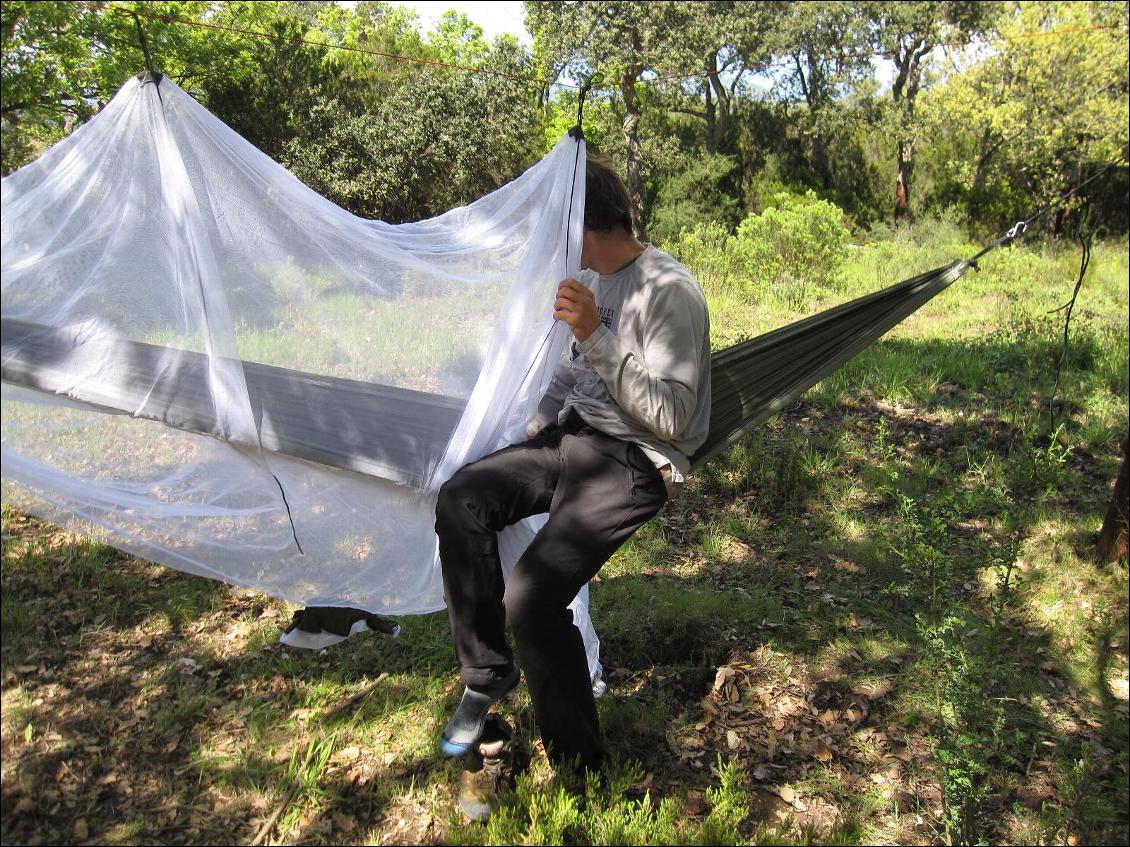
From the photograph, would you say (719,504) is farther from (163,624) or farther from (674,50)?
(674,50)

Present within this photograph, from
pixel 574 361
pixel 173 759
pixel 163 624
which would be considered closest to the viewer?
pixel 173 759

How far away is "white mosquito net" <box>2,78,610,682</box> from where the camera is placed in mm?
2035

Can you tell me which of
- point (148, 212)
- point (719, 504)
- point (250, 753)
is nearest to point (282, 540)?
point (250, 753)

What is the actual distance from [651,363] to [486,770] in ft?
3.23

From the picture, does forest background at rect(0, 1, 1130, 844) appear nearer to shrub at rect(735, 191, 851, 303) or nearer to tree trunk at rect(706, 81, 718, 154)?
shrub at rect(735, 191, 851, 303)

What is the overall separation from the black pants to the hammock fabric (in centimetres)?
13

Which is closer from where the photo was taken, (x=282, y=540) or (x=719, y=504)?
(x=282, y=540)

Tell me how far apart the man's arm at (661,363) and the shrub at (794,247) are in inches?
219

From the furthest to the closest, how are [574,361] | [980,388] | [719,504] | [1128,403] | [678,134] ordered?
1. [678,134]
2. [980,388]
3. [1128,403]
4. [719,504]
5. [574,361]

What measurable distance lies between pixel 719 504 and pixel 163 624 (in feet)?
6.97

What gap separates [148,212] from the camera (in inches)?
83.4

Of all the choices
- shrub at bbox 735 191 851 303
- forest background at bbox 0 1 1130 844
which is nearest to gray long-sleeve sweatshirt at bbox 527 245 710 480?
forest background at bbox 0 1 1130 844

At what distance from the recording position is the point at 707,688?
240 cm

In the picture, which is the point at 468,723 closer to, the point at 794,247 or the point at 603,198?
the point at 603,198
